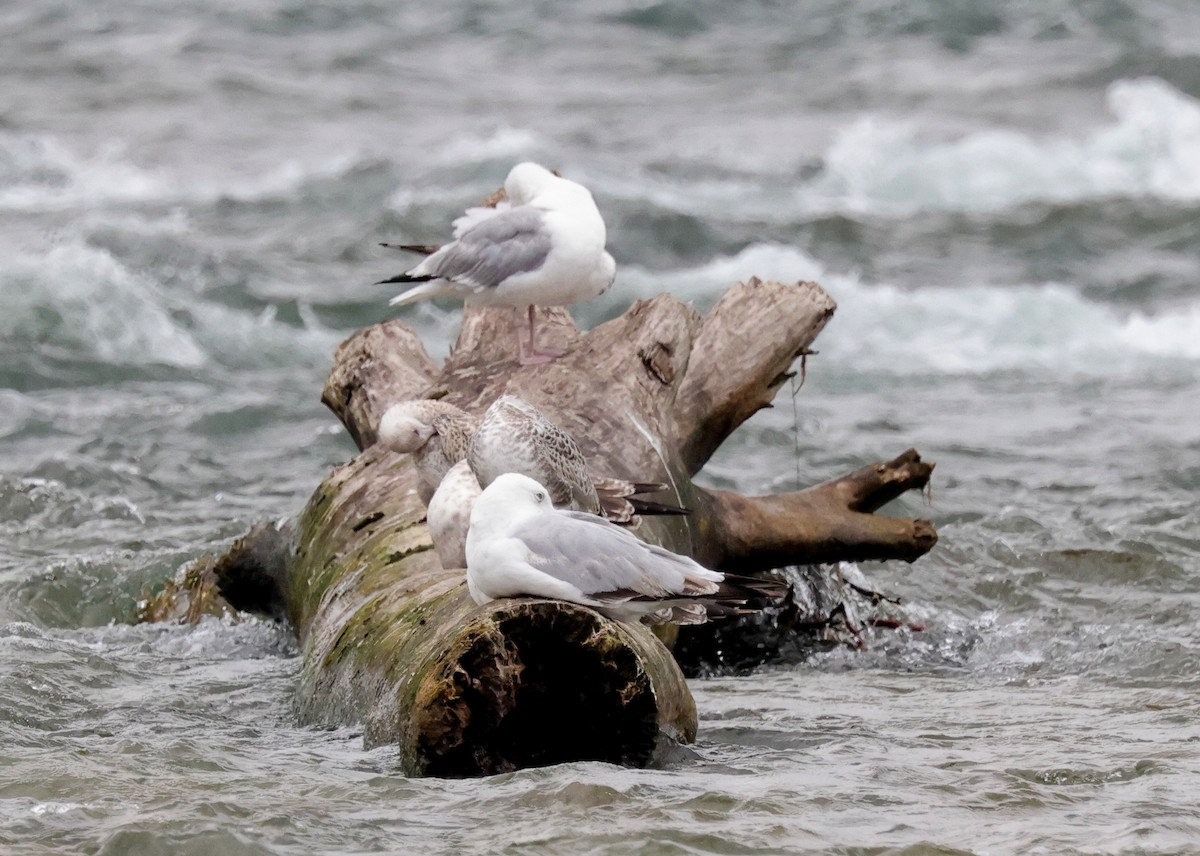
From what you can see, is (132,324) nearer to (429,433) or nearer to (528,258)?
(528,258)

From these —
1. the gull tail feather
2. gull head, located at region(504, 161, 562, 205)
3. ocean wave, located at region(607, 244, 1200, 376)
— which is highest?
gull head, located at region(504, 161, 562, 205)

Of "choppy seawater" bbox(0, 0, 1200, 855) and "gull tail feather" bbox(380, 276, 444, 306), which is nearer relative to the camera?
"choppy seawater" bbox(0, 0, 1200, 855)

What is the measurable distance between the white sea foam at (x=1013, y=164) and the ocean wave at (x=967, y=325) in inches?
114

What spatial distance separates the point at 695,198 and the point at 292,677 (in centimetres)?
1267

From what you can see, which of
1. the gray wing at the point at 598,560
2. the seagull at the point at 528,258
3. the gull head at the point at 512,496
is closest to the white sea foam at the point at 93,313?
the seagull at the point at 528,258

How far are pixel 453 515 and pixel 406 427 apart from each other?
609 mm

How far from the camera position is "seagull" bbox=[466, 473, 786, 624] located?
443cm

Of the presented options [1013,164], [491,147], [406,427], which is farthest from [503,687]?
[1013,164]

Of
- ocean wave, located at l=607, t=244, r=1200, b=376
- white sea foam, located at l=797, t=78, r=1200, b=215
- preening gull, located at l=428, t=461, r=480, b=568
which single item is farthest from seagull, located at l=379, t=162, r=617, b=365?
white sea foam, located at l=797, t=78, r=1200, b=215

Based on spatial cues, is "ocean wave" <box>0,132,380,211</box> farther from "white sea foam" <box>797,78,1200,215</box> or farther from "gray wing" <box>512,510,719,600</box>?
"gray wing" <box>512,510,719,600</box>

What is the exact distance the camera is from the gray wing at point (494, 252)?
7.00 metres

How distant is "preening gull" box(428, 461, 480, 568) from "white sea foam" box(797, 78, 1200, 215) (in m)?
13.5

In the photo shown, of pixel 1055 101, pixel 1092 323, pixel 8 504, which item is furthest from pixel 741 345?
pixel 1055 101

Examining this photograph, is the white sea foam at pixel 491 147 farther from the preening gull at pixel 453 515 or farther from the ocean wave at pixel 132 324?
the preening gull at pixel 453 515
